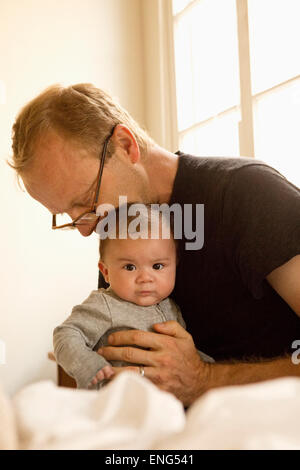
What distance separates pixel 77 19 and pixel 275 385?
333 centimetres

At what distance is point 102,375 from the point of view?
3.42 ft

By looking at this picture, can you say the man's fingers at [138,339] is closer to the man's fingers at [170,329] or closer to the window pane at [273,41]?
the man's fingers at [170,329]

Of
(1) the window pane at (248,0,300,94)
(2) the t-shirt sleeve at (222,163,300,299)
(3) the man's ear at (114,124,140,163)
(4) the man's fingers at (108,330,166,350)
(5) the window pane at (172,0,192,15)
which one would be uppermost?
(5) the window pane at (172,0,192,15)

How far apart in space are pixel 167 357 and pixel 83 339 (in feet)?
0.69

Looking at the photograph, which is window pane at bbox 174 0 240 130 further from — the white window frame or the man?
the man

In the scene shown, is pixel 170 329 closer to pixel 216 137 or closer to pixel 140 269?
pixel 140 269

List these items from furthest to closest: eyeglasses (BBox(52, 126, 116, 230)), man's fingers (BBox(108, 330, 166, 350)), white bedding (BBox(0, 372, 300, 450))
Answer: eyeglasses (BBox(52, 126, 116, 230)) < man's fingers (BBox(108, 330, 166, 350)) < white bedding (BBox(0, 372, 300, 450))

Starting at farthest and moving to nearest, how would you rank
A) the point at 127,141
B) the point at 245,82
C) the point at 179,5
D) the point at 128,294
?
the point at 179,5
the point at 245,82
the point at 127,141
the point at 128,294

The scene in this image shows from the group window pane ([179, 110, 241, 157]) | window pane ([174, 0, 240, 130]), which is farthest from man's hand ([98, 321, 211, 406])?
window pane ([174, 0, 240, 130])

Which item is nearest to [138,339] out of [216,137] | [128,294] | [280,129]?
[128,294]

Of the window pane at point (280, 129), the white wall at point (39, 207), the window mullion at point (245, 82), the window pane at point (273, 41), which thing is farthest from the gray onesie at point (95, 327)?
the white wall at point (39, 207)

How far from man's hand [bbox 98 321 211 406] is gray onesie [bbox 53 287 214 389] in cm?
5

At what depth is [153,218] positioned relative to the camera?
4.20ft

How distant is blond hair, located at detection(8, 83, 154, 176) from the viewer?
52.2 inches
